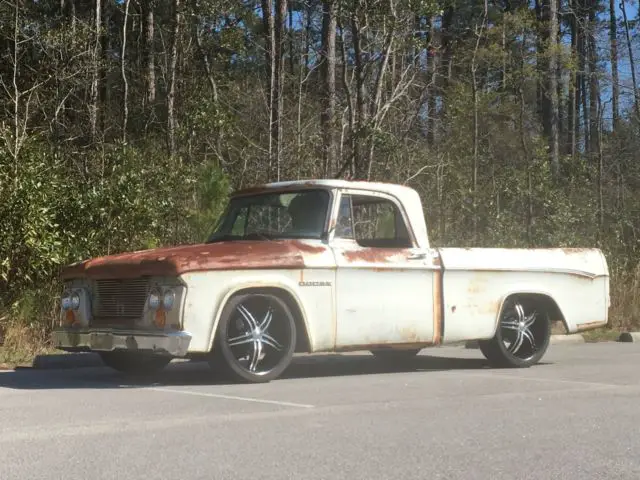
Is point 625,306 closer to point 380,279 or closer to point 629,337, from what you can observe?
point 629,337

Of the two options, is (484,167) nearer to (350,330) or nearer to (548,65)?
(548,65)

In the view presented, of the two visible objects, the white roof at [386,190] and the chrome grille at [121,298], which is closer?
the chrome grille at [121,298]

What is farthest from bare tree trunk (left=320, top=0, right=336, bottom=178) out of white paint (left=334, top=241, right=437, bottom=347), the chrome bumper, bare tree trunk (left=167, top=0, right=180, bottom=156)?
the chrome bumper

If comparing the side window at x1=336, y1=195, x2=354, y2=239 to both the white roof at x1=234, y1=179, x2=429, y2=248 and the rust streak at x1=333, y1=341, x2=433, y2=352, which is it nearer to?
the white roof at x1=234, y1=179, x2=429, y2=248

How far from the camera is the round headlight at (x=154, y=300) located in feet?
27.1

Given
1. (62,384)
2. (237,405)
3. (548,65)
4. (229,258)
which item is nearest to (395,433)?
(237,405)

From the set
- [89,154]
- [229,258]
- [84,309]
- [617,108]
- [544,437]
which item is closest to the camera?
[544,437]

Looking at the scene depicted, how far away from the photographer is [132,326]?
8.50 meters

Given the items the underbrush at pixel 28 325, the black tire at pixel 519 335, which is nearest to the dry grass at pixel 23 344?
the underbrush at pixel 28 325

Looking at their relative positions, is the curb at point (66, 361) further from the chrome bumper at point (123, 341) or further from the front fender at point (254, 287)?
the front fender at point (254, 287)

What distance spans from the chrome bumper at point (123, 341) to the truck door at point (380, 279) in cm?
172

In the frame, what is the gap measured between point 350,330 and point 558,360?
391cm

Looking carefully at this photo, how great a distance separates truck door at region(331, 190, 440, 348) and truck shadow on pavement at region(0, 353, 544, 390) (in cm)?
79

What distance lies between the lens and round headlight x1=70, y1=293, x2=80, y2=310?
29.9 feet
